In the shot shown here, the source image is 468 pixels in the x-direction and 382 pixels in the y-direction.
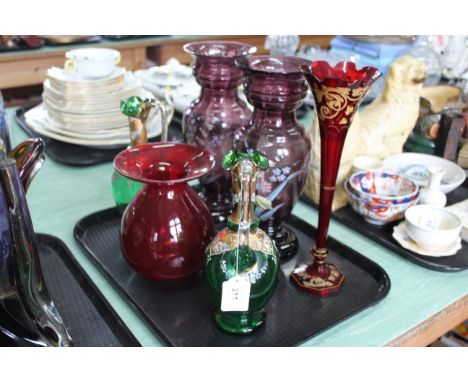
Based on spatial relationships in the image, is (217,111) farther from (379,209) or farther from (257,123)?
(379,209)

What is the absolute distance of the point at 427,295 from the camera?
2.15ft

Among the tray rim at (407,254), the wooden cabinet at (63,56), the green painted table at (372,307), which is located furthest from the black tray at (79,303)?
the wooden cabinet at (63,56)

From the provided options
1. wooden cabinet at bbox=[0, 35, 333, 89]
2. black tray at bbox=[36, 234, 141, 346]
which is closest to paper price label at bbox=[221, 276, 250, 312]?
black tray at bbox=[36, 234, 141, 346]

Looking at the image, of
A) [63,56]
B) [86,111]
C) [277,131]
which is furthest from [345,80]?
[63,56]

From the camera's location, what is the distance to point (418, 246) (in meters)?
0.73

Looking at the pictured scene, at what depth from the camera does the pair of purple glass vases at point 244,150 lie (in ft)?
1.94

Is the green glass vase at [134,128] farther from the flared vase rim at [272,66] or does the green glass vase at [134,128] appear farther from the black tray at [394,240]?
the black tray at [394,240]

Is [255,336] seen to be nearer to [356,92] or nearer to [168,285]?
[168,285]

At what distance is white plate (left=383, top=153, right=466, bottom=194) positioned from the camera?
88 centimetres

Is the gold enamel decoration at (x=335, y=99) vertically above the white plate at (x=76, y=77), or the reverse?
the gold enamel decoration at (x=335, y=99)

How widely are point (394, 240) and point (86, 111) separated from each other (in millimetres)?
632

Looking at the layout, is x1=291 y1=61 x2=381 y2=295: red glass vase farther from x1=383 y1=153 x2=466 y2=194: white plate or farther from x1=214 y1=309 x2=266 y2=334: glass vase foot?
x1=383 y1=153 x2=466 y2=194: white plate

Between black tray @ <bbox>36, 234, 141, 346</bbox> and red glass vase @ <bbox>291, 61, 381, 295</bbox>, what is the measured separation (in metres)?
0.24

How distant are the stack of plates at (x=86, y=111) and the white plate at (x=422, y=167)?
49 centimetres
